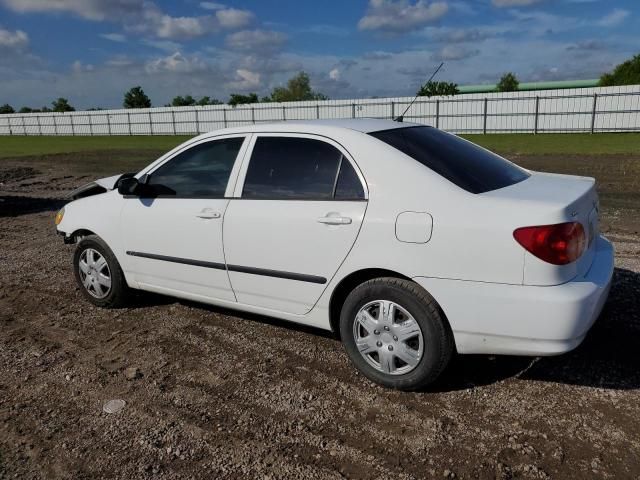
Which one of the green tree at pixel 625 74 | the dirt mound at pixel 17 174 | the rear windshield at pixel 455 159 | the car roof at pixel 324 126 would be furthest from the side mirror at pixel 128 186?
the green tree at pixel 625 74

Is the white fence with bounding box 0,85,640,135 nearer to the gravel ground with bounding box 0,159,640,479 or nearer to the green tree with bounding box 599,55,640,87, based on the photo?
the green tree with bounding box 599,55,640,87

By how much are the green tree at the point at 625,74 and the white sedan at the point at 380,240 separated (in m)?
52.2

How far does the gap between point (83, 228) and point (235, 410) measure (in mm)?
2694

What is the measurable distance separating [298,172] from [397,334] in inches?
51.8

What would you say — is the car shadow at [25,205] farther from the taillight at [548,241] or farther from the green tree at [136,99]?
the green tree at [136,99]

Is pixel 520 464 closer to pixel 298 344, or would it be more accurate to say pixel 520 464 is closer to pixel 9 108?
pixel 298 344

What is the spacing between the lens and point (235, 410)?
3453 millimetres

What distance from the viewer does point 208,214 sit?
13.8ft

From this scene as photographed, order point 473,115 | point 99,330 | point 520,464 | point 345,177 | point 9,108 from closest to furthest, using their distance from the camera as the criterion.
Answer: point 520,464
point 345,177
point 99,330
point 473,115
point 9,108

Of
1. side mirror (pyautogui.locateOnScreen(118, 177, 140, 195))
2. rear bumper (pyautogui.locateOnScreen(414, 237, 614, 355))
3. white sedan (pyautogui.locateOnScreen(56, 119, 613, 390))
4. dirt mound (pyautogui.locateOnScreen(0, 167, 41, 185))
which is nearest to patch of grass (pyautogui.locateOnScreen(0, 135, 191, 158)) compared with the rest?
dirt mound (pyautogui.locateOnScreen(0, 167, 41, 185))

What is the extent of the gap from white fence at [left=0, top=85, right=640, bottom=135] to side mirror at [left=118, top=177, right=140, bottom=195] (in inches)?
1086

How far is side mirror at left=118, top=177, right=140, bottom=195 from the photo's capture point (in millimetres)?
4637

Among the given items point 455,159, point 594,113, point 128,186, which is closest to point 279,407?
point 455,159

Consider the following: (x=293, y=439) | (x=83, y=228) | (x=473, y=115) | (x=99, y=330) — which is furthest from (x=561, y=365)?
(x=473, y=115)
